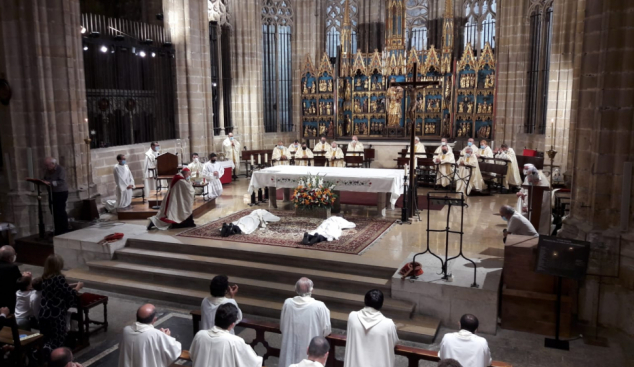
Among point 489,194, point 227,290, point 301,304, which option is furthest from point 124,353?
point 489,194

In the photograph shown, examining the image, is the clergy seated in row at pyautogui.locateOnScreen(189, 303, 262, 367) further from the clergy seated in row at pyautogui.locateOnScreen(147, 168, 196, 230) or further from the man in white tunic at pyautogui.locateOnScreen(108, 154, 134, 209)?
the man in white tunic at pyautogui.locateOnScreen(108, 154, 134, 209)

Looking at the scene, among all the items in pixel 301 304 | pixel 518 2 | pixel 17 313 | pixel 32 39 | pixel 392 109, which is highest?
pixel 518 2

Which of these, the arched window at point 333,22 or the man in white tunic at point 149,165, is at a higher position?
the arched window at point 333,22

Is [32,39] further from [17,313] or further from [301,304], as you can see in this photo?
[301,304]

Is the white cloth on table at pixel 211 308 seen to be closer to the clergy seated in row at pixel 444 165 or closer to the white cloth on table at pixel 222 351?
the white cloth on table at pixel 222 351

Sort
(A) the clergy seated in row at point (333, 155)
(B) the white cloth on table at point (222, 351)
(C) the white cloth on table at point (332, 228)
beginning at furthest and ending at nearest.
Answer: (A) the clergy seated in row at point (333, 155) → (C) the white cloth on table at point (332, 228) → (B) the white cloth on table at point (222, 351)

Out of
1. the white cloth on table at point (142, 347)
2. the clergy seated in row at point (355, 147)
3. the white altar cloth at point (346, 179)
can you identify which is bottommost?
the white cloth on table at point (142, 347)

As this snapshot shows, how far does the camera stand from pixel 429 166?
17.1 m

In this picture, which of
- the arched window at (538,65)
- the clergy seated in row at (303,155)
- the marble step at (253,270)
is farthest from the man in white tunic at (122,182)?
the arched window at (538,65)

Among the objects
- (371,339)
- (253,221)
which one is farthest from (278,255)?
(371,339)

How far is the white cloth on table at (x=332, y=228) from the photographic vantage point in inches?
411

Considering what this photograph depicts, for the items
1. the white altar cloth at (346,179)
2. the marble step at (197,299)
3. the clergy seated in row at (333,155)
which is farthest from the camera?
the clergy seated in row at (333,155)

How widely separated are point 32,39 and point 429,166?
38.3 ft

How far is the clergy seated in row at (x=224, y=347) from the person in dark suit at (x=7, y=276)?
138 inches
